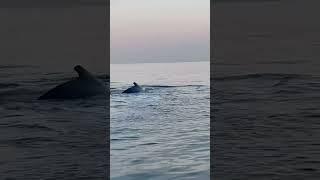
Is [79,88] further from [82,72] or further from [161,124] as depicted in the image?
[161,124]

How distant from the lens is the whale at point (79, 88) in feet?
Result: 8.69

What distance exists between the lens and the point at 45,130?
8.68 feet

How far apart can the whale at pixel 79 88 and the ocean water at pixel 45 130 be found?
3 centimetres

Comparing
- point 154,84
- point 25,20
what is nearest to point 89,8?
point 25,20

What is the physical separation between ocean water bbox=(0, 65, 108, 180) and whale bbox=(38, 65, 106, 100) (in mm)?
28

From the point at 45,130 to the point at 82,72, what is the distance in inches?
14.0

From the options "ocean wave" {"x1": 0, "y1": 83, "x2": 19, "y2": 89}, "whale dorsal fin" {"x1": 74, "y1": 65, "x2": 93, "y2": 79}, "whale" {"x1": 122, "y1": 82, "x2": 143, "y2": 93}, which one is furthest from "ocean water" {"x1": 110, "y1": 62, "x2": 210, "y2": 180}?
"ocean wave" {"x1": 0, "y1": 83, "x2": 19, "y2": 89}

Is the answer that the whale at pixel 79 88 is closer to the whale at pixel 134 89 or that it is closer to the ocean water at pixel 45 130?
the ocean water at pixel 45 130

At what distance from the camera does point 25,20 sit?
8.66ft

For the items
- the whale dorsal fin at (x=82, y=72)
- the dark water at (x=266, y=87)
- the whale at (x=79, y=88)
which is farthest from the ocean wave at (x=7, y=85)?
the dark water at (x=266, y=87)

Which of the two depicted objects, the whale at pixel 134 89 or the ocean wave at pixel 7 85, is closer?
the ocean wave at pixel 7 85

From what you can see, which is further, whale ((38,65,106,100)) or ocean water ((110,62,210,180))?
ocean water ((110,62,210,180))

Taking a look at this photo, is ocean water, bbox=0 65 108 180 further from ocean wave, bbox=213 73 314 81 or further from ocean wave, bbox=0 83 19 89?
ocean wave, bbox=213 73 314 81

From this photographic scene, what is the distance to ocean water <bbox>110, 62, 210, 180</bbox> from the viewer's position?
9.21ft
